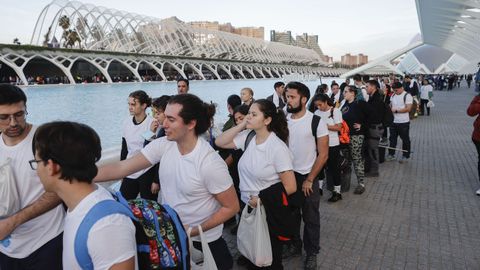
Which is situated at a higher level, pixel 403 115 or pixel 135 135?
pixel 135 135

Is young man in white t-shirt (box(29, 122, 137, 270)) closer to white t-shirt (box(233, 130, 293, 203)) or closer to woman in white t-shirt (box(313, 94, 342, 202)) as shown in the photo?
white t-shirt (box(233, 130, 293, 203))

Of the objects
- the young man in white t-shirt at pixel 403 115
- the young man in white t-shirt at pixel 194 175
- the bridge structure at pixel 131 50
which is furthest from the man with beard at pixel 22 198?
the bridge structure at pixel 131 50

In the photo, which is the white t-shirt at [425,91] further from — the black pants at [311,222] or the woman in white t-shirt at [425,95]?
the black pants at [311,222]

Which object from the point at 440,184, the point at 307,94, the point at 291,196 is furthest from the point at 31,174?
the point at 440,184

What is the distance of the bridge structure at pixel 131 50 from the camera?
1613 inches

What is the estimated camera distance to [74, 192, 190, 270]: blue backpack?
1.24m

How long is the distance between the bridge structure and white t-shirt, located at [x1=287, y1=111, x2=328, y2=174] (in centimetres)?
3894

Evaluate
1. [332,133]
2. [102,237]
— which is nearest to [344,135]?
[332,133]

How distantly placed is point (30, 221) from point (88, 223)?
96 cm

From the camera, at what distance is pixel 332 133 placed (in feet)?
16.6

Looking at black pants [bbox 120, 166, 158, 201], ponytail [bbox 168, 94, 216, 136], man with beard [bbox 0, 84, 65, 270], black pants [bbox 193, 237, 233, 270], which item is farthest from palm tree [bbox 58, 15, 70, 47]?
black pants [bbox 193, 237, 233, 270]

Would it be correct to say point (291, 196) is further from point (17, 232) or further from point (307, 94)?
point (17, 232)

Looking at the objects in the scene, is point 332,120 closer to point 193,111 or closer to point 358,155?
point 358,155

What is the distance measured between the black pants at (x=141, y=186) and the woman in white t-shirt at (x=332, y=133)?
263 cm
